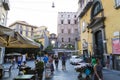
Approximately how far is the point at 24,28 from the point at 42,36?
10.8 meters

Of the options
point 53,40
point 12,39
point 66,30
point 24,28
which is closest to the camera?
point 12,39

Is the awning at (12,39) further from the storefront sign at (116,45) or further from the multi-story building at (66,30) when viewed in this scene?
the multi-story building at (66,30)

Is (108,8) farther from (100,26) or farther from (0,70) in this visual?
(0,70)

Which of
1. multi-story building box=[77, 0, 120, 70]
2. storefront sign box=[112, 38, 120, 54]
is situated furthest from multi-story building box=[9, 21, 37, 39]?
storefront sign box=[112, 38, 120, 54]

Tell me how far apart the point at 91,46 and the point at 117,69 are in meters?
8.66

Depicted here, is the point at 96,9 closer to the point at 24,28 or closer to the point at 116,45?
the point at 116,45

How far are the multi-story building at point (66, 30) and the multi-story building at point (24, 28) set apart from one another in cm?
1532

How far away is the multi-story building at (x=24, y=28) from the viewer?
74.0 meters

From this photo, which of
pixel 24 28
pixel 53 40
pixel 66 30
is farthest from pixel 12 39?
pixel 24 28

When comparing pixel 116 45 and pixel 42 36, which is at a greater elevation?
pixel 42 36

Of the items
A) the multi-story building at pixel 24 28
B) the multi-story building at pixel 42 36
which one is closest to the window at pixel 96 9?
the multi-story building at pixel 42 36

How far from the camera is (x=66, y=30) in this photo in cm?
6775

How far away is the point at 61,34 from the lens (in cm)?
6762

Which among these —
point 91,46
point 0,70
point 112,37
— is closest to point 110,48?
point 112,37
